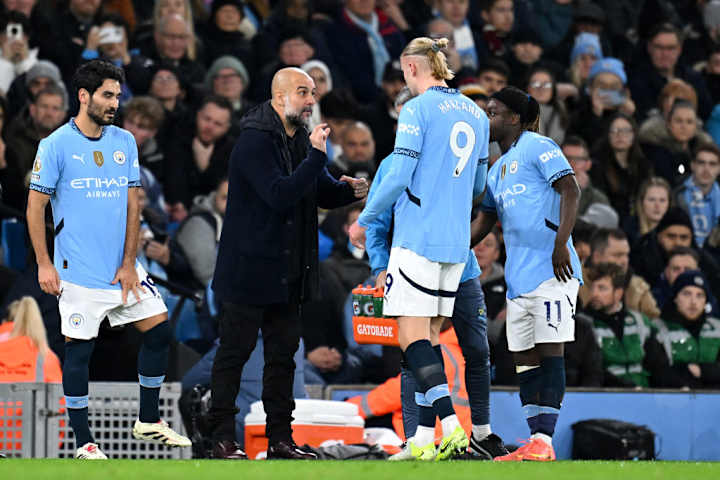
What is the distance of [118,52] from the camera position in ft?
45.6

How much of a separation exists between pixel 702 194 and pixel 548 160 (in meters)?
7.99

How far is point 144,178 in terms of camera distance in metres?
12.8

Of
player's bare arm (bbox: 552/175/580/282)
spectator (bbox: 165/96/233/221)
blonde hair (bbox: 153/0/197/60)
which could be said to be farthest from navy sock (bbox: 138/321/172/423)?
blonde hair (bbox: 153/0/197/60)

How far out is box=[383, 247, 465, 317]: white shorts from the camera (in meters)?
7.89

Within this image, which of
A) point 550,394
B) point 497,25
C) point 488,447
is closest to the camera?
point 550,394

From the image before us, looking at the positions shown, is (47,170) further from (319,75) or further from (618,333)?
(319,75)

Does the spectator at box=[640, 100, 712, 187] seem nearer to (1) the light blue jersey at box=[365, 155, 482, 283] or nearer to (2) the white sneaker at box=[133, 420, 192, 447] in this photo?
(1) the light blue jersey at box=[365, 155, 482, 283]

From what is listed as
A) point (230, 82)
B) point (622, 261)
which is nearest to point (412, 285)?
point (622, 261)

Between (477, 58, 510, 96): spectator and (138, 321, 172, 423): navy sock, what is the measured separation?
25.9 feet

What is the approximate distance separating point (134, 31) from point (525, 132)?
294 inches

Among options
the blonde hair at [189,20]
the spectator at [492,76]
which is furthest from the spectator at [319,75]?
the spectator at [492,76]

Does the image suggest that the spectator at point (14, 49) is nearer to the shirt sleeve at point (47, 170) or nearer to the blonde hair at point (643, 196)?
A: the shirt sleeve at point (47, 170)

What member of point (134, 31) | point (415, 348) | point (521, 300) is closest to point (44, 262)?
point (415, 348)

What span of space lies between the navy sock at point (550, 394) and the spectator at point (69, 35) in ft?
23.6
